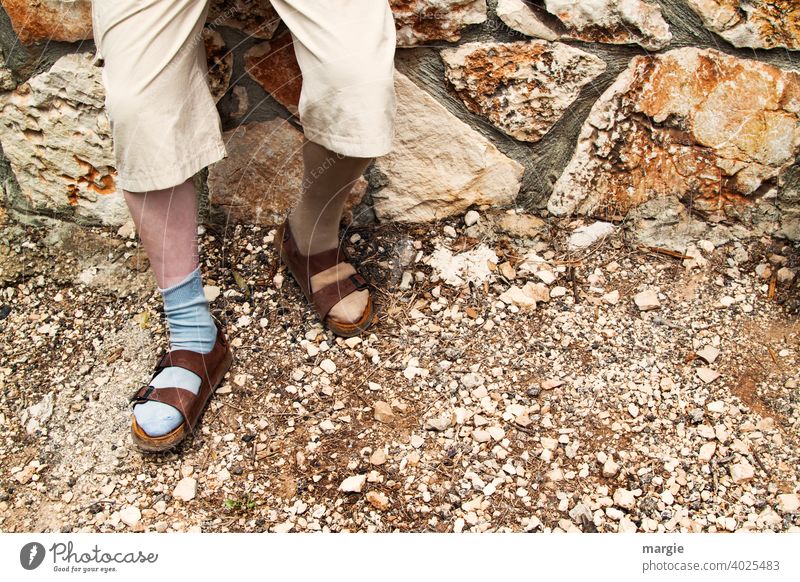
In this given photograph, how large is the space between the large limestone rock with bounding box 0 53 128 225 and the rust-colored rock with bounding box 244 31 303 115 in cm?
36

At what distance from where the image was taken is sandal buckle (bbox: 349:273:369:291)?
1.79 metres

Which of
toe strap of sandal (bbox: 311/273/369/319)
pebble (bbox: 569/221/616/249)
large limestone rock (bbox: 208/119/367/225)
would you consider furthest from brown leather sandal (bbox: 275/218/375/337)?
pebble (bbox: 569/221/616/249)

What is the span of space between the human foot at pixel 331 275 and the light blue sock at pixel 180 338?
0.27m

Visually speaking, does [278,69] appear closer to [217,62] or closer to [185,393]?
[217,62]

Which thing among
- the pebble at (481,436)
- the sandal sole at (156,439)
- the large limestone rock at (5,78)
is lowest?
the sandal sole at (156,439)

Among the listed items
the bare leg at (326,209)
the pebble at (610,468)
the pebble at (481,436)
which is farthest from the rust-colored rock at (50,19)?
the pebble at (610,468)

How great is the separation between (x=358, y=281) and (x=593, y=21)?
822mm

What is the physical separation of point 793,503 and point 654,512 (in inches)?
10.7

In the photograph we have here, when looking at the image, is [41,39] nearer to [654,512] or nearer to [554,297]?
[554,297]

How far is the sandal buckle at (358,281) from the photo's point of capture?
1.79 meters

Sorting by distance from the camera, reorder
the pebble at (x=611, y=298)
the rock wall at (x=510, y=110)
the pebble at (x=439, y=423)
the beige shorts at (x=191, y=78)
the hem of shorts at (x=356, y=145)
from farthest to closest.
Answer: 1. the pebble at (x=611, y=298)
2. the rock wall at (x=510, y=110)
3. the pebble at (x=439, y=423)
4. the hem of shorts at (x=356, y=145)
5. the beige shorts at (x=191, y=78)

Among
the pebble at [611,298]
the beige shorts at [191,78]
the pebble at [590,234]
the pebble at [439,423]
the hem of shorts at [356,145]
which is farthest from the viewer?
the pebble at [590,234]

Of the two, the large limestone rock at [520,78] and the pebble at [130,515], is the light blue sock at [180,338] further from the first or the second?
the large limestone rock at [520,78]

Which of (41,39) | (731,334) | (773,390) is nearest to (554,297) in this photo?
(731,334)
